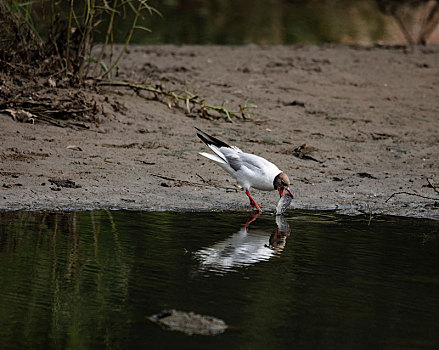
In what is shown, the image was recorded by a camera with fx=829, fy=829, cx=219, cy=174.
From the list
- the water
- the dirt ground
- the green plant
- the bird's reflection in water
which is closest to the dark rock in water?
the water

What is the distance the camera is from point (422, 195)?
24.0 feet

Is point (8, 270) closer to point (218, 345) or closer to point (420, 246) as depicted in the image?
point (218, 345)

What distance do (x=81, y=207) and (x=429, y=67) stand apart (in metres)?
7.60

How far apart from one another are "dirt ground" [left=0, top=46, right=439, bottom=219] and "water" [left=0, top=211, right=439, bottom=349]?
2.05 feet

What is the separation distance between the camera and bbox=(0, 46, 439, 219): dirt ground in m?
6.92

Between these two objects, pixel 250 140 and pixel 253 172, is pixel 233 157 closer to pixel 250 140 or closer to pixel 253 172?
pixel 253 172

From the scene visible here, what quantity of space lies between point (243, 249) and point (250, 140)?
3.45 metres

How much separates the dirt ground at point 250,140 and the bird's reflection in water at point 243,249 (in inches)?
33.8

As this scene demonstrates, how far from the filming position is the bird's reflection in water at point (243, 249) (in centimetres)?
498

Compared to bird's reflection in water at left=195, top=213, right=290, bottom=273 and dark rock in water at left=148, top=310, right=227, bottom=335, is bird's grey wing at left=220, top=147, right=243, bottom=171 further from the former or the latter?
dark rock in water at left=148, top=310, right=227, bottom=335

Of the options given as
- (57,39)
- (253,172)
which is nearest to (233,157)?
(253,172)

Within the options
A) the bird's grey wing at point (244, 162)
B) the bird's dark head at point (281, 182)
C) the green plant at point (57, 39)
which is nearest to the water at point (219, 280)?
the bird's dark head at point (281, 182)

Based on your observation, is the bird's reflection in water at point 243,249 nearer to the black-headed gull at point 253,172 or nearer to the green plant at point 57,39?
the black-headed gull at point 253,172

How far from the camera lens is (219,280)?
182 inches
